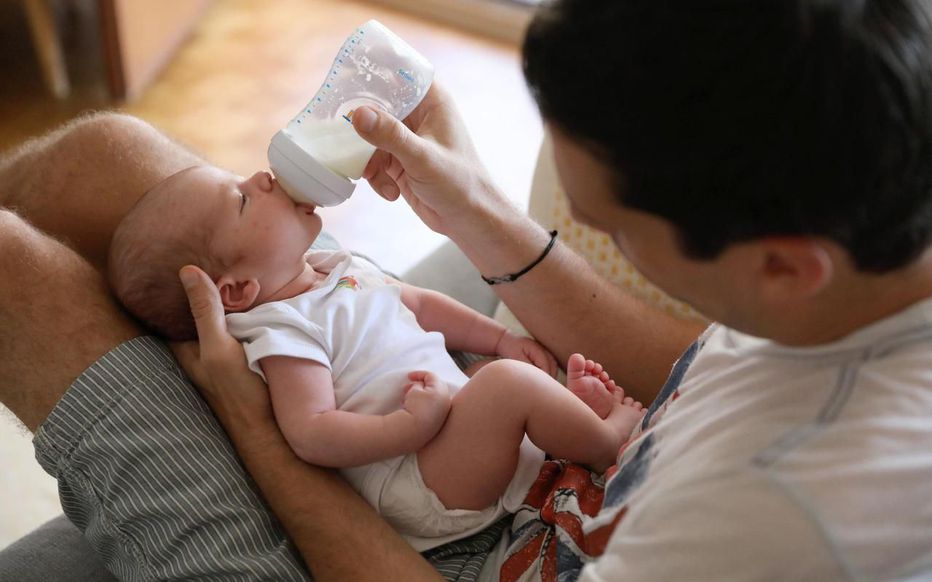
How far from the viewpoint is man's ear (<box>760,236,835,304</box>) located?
75 centimetres

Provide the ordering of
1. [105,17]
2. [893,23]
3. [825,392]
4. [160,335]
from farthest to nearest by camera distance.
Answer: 1. [105,17]
2. [160,335]
3. [825,392]
4. [893,23]

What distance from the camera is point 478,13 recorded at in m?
4.05

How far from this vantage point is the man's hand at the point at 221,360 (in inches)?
48.5

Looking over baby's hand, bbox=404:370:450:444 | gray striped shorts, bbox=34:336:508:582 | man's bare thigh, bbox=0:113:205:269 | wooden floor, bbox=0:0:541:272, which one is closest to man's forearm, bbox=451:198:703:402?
baby's hand, bbox=404:370:450:444

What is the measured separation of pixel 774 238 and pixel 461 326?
77 cm

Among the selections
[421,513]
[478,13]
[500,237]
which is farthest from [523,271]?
[478,13]

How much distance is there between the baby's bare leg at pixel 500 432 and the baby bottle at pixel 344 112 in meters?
0.34

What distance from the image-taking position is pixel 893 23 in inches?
27.7

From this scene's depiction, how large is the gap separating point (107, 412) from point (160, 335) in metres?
0.19

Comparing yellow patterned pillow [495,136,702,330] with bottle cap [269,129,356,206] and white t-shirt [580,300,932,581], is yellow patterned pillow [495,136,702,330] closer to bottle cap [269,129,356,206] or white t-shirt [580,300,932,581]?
bottle cap [269,129,356,206]

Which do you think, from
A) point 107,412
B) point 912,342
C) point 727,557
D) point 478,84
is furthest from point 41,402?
point 478,84

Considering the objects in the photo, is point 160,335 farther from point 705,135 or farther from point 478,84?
point 478,84

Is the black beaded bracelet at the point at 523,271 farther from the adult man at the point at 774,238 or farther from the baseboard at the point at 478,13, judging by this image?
the baseboard at the point at 478,13

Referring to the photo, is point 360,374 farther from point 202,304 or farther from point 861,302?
point 861,302
